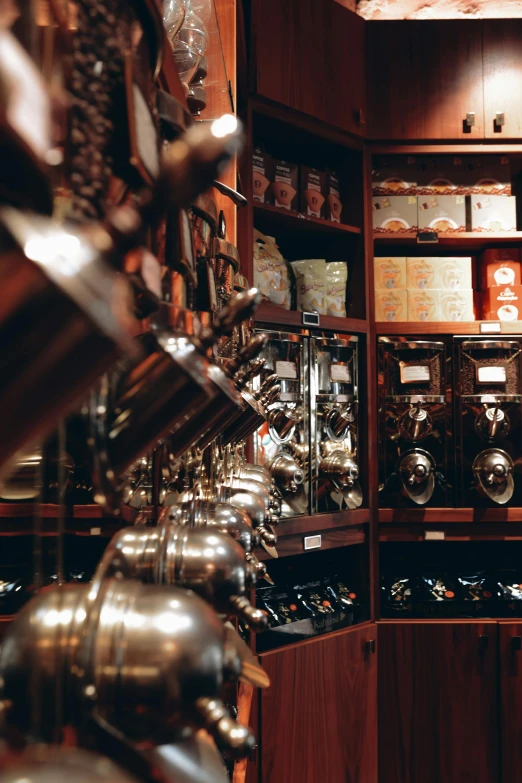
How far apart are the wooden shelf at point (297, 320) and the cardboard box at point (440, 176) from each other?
0.64 metres

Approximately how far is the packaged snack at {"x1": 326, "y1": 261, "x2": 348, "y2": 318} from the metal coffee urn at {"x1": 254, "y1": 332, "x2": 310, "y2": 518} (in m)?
0.28

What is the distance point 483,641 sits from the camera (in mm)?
2514

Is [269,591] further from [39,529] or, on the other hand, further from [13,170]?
[13,170]

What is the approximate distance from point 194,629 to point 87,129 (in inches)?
11.5

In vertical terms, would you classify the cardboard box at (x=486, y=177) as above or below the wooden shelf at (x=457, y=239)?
above

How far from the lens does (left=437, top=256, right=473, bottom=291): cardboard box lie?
2.70 meters


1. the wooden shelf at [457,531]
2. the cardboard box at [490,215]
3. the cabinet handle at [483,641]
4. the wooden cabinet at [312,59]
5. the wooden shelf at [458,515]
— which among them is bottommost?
the cabinet handle at [483,641]

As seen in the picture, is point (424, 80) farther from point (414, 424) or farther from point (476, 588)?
point (476, 588)

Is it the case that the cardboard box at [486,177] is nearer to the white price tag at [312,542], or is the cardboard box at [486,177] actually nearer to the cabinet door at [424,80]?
the cabinet door at [424,80]

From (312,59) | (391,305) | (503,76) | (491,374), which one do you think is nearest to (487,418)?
(491,374)

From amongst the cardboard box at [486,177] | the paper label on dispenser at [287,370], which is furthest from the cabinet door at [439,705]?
the cardboard box at [486,177]

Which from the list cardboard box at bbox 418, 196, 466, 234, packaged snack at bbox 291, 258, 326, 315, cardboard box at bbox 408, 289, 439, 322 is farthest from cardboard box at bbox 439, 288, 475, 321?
packaged snack at bbox 291, 258, 326, 315

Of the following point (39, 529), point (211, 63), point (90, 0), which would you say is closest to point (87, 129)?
point (90, 0)

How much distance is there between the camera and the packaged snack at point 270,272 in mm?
2404
